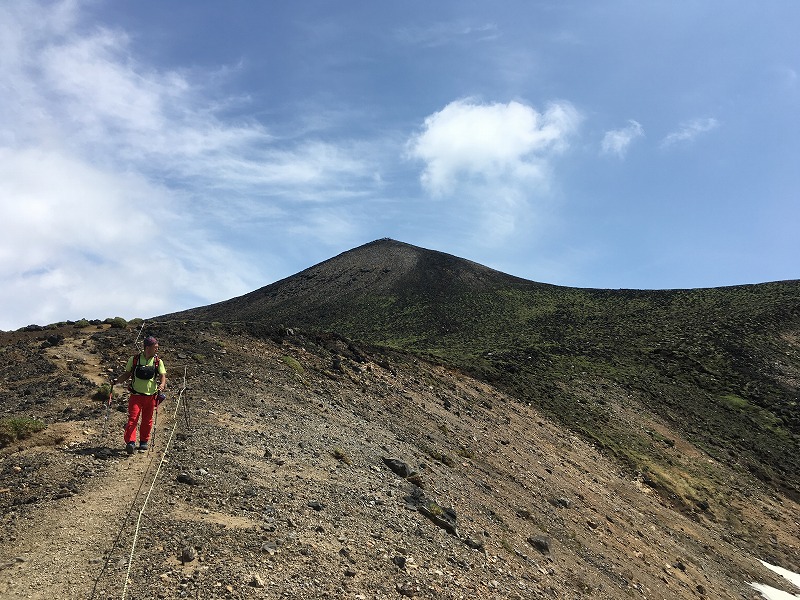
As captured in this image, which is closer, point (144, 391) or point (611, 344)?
point (144, 391)

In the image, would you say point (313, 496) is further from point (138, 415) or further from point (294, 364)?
point (294, 364)

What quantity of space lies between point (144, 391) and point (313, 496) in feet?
12.6

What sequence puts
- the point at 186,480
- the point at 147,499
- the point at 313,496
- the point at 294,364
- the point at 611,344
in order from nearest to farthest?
1. the point at 147,499
2. the point at 186,480
3. the point at 313,496
4. the point at 294,364
5. the point at 611,344

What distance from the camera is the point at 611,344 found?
4822 cm

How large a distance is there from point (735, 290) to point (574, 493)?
2341 inches

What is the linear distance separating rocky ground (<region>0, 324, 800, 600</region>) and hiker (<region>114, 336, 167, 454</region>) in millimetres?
373

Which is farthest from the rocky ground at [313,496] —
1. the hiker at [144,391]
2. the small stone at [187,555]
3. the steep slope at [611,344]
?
the steep slope at [611,344]

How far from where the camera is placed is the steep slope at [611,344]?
30.7m

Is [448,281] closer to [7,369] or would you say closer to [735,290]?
[735,290]

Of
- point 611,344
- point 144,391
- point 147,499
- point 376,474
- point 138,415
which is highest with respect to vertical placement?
point 611,344

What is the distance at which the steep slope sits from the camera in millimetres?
30703

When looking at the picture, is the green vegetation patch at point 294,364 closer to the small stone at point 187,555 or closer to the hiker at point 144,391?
the hiker at point 144,391

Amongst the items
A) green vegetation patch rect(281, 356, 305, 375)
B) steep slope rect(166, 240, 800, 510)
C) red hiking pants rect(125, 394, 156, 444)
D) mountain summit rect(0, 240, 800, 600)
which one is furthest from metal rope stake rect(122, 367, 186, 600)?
steep slope rect(166, 240, 800, 510)

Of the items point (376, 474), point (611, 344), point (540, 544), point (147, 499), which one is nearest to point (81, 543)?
point (147, 499)
